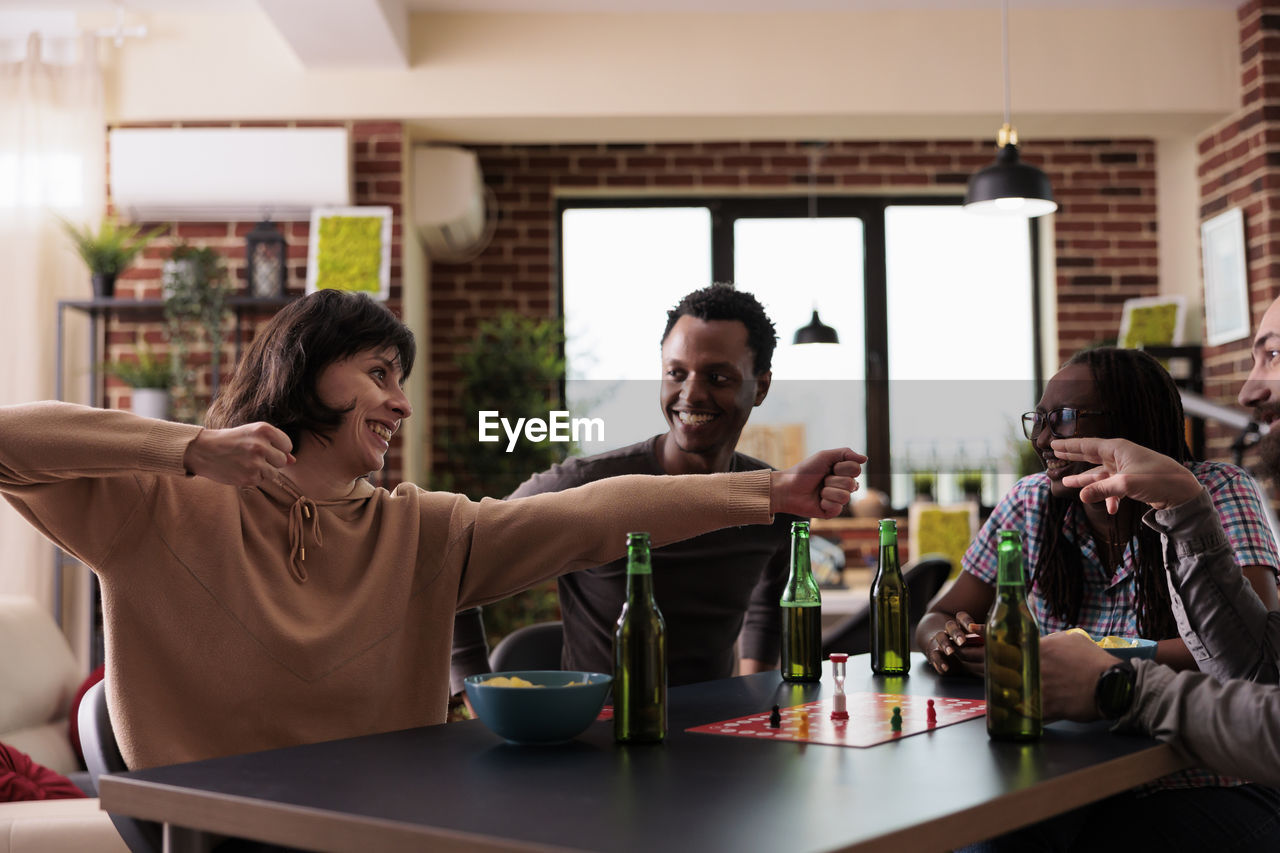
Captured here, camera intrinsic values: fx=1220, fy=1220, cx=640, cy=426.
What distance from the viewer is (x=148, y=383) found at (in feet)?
13.8

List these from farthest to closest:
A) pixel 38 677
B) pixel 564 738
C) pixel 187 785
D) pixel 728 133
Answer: pixel 728 133, pixel 38 677, pixel 564 738, pixel 187 785

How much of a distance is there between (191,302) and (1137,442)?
133 inches

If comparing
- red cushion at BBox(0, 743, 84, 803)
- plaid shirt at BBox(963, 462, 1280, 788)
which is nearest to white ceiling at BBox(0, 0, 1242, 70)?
red cushion at BBox(0, 743, 84, 803)

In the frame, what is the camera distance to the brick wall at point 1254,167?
4.40 metres

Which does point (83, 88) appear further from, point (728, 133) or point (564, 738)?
point (564, 738)

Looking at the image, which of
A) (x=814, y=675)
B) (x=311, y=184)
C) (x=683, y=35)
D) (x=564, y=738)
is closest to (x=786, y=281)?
(x=683, y=35)

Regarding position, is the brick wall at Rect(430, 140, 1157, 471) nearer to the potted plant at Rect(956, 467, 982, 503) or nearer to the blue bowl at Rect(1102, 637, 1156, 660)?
the potted plant at Rect(956, 467, 982, 503)

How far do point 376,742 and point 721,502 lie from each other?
0.59m

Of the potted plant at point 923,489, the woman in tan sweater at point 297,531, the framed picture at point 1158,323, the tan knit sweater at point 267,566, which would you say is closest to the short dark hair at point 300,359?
the woman in tan sweater at point 297,531

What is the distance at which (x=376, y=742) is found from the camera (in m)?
1.32

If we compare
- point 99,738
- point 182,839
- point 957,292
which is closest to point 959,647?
point 182,839

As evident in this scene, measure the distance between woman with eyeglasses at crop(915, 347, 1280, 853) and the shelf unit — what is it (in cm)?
303

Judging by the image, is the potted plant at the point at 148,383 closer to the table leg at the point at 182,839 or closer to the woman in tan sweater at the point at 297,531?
the woman in tan sweater at the point at 297,531

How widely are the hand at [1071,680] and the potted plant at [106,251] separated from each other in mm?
3759
